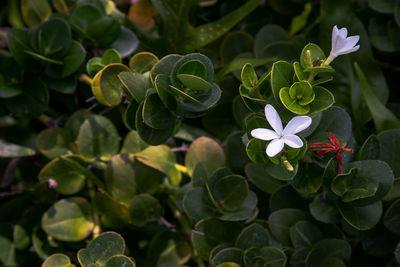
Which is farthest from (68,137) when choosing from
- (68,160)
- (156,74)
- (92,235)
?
(156,74)

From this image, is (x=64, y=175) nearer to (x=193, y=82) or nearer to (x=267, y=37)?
(x=193, y=82)

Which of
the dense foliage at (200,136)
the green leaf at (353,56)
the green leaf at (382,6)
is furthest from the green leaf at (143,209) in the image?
the green leaf at (382,6)

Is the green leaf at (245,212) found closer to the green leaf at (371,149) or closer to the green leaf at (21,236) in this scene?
the green leaf at (371,149)

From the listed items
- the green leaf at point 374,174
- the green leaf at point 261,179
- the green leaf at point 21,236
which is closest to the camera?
the green leaf at point 374,174

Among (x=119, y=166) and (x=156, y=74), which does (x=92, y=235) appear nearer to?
(x=119, y=166)

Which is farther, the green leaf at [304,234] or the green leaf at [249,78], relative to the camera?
the green leaf at [304,234]

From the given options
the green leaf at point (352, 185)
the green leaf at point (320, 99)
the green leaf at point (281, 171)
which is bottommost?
the green leaf at point (352, 185)

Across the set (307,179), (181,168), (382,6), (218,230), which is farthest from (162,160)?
(382,6)
